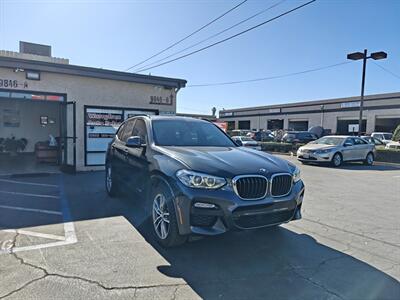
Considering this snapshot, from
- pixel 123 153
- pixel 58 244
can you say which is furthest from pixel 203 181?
pixel 123 153

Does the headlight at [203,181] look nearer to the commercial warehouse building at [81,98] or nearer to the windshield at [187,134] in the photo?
the windshield at [187,134]

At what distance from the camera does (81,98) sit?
33.2 ft

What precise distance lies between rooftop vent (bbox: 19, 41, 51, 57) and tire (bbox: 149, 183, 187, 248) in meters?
22.5

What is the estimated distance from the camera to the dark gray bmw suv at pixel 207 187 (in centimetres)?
344

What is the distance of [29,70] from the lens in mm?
9141

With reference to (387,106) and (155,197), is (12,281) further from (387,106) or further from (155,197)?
(387,106)

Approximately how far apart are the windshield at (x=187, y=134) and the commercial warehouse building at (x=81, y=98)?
595 centimetres

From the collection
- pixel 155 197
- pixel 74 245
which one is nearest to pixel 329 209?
pixel 155 197

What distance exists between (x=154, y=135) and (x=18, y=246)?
94.7 inches

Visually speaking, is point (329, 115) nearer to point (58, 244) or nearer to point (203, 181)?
point (203, 181)

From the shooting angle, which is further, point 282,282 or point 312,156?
point 312,156

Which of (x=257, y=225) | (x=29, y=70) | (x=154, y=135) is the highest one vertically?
(x=29, y=70)

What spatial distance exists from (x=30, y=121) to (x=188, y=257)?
14690 millimetres

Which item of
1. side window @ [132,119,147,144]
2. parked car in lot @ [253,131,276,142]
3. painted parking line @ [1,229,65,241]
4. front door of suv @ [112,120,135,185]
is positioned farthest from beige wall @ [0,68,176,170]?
parked car in lot @ [253,131,276,142]
